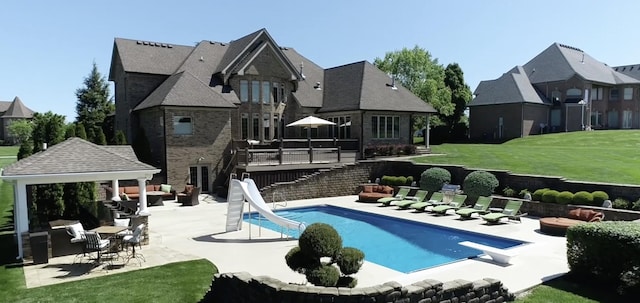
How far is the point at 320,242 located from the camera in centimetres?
816

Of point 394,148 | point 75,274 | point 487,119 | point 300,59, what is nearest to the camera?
point 75,274

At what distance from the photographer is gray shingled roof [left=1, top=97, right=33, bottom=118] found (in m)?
85.1

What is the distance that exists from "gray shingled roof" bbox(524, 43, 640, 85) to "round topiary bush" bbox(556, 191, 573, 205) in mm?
36161

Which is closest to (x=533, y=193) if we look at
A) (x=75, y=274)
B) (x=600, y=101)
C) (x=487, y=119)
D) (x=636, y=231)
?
(x=636, y=231)

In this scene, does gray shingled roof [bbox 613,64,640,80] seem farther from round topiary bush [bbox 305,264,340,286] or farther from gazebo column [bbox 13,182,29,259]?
gazebo column [bbox 13,182,29,259]

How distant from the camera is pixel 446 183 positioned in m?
23.2

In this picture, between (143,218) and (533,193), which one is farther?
(533,193)

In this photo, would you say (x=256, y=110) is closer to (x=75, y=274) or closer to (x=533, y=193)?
(x=533, y=193)

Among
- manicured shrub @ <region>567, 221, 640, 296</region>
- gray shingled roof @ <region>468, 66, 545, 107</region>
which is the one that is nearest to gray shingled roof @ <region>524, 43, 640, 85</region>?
gray shingled roof @ <region>468, 66, 545, 107</region>

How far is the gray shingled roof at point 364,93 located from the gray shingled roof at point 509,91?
17.4 m

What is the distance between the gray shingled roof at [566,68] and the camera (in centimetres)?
4903

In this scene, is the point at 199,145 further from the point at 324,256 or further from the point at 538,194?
the point at 324,256

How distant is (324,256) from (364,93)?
2418 cm

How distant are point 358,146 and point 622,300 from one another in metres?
22.5
